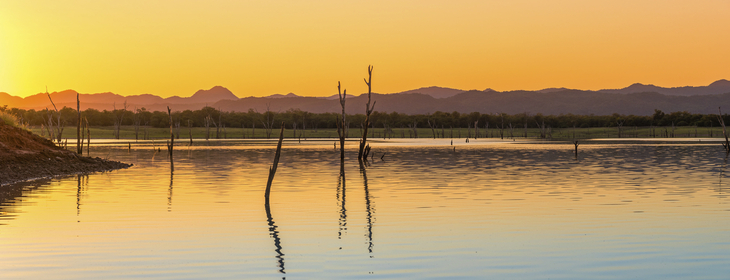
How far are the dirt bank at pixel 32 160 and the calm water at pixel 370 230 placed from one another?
2.20m

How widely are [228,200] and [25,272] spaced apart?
11.7 metres

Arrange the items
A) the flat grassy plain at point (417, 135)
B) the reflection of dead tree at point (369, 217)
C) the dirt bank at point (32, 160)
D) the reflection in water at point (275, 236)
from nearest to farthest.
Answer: the reflection in water at point (275, 236)
the reflection of dead tree at point (369, 217)
the dirt bank at point (32, 160)
the flat grassy plain at point (417, 135)

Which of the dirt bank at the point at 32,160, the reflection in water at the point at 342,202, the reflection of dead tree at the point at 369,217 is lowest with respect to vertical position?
the reflection in water at the point at 342,202

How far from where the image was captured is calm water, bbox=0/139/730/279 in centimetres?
1179

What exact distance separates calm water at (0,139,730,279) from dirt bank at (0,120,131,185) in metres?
2.20

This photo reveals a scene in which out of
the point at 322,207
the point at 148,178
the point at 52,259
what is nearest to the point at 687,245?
the point at 322,207

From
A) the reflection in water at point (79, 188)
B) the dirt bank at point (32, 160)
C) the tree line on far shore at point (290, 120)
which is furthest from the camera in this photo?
the tree line on far shore at point (290, 120)

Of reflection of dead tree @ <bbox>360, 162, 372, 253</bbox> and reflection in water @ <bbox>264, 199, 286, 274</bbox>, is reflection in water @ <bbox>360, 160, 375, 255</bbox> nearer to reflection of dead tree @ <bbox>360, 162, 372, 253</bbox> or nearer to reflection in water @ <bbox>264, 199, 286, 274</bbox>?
reflection of dead tree @ <bbox>360, 162, 372, 253</bbox>

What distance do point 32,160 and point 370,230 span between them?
24232mm

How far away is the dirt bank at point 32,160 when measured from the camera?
1241 inches

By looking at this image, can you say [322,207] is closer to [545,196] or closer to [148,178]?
[545,196]

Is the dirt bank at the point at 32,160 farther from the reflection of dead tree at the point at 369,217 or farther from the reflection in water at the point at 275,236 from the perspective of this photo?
the reflection in water at the point at 275,236

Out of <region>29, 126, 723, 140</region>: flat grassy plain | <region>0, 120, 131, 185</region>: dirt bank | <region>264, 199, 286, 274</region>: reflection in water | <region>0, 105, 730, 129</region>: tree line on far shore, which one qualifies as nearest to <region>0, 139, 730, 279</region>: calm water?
<region>264, 199, 286, 274</region>: reflection in water

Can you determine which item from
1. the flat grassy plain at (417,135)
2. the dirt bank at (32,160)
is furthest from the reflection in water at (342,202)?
the flat grassy plain at (417,135)
